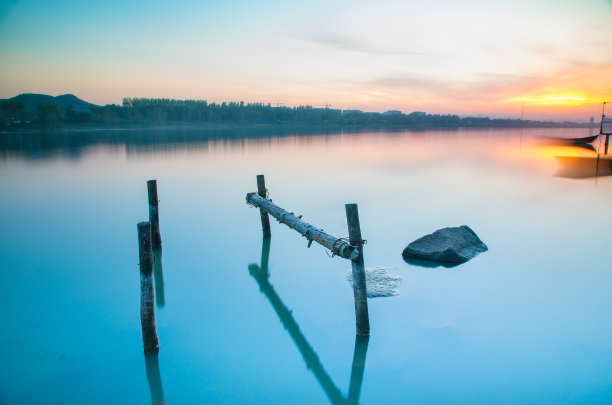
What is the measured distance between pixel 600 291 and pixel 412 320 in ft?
14.1

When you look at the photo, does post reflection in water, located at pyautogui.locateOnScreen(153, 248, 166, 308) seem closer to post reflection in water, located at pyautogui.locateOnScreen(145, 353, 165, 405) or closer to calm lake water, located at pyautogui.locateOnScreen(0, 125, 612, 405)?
calm lake water, located at pyautogui.locateOnScreen(0, 125, 612, 405)

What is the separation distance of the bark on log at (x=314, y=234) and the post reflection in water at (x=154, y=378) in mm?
2936

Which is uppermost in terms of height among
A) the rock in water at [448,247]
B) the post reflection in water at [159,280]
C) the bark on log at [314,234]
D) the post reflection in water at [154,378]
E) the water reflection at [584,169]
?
the bark on log at [314,234]

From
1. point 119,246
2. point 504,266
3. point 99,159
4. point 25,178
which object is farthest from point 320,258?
point 99,159

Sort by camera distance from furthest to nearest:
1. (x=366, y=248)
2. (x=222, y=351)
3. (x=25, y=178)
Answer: (x=25, y=178), (x=366, y=248), (x=222, y=351)

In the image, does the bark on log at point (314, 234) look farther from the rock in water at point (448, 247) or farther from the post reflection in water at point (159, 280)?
the rock in water at point (448, 247)

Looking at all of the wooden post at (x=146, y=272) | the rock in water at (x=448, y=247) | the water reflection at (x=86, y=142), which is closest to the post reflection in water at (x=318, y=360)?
the wooden post at (x=146, y=272)

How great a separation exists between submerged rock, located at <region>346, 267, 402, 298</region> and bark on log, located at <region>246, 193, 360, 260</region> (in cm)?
179

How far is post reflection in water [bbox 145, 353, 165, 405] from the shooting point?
16.1 feet

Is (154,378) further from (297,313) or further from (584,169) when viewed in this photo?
(584,169)

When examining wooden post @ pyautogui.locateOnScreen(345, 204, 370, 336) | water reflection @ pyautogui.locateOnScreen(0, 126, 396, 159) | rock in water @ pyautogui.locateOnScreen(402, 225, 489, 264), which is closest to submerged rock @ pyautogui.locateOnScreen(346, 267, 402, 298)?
rock in water @ pyautogui.locateOnScreen(402, 225, 489, 264)

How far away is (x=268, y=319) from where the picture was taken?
22.4 feet

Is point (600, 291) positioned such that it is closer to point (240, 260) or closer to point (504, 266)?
point (504, 266)

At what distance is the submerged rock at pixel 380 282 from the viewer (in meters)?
7.51
